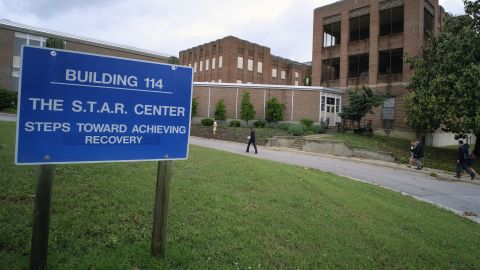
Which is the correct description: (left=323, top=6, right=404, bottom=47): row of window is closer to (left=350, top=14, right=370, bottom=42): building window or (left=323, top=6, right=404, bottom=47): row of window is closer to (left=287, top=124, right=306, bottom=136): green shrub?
(left=350, top=14, right=370, bottom=42): building window

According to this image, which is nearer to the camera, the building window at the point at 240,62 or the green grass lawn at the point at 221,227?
the green grass lawn at the point at 221,227

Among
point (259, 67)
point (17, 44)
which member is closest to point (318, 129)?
point (259, 67)

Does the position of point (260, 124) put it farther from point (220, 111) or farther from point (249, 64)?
point (249, 64)

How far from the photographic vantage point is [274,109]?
111 feet

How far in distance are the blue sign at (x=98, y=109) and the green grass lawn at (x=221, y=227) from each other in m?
1.25

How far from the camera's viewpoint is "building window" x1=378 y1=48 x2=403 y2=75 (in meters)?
32.0

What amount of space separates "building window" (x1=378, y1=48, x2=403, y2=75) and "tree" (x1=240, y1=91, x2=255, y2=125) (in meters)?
13.7

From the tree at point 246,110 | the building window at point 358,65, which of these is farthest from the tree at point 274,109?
the building window at point 358,65

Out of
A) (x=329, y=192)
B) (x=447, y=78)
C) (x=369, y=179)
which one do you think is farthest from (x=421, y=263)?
(x=447, y=78)

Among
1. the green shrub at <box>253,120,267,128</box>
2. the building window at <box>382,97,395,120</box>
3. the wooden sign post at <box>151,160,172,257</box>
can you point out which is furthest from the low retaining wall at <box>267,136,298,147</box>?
the wooden sign post at <box>151,160,172,257</box>

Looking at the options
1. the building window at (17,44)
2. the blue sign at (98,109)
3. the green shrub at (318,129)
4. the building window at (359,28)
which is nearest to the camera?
the blue sign at (98,109)

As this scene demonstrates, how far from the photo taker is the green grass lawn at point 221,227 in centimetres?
388

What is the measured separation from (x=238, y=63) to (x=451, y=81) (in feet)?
118

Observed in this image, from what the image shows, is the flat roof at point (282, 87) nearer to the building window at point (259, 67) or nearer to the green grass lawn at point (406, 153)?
the green grass lawn at point (406, 153)
